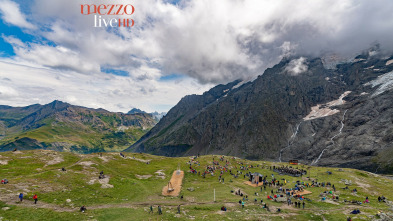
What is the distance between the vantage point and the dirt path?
58656 millimetres

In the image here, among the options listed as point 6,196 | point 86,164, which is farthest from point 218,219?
point 86,164

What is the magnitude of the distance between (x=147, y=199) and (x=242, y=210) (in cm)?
2441

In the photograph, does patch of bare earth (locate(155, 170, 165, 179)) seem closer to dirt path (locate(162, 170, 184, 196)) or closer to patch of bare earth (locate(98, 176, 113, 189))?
dirt path (locate(162, 170, 184, 196))

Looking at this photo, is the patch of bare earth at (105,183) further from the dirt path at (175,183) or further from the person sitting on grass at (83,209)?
the dirt path at (175,183)

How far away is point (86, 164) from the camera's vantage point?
74812 millimetres

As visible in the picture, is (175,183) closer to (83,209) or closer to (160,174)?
(160,174)

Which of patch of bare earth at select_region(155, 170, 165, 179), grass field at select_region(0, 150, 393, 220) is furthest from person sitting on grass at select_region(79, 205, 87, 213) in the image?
patch of bare earth at select_region(155, 170, 165, 179)

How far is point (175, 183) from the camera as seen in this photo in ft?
232

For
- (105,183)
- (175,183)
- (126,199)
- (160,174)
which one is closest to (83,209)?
(126,199)

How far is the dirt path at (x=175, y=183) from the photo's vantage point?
58.7 meters

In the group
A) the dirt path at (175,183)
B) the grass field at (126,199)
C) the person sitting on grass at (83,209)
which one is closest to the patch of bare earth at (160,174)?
the grass field at (126,199)

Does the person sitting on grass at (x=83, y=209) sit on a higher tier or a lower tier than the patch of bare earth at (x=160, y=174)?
higher

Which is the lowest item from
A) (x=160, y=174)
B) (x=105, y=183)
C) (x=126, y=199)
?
(x=160, y=174)

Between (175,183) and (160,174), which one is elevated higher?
(160,174)
